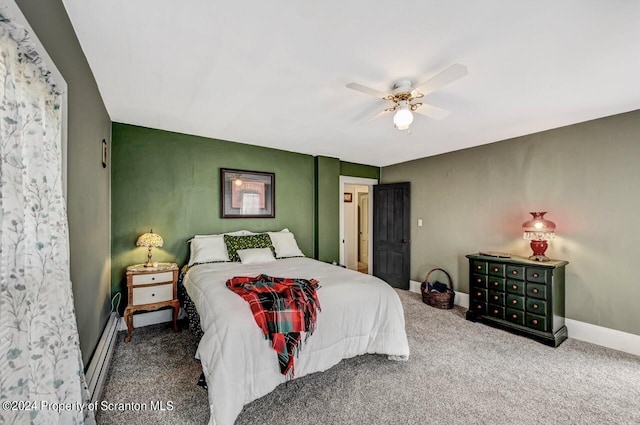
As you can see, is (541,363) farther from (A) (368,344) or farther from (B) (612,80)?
(B) (612,80)

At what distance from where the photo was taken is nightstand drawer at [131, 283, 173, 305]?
113 inches

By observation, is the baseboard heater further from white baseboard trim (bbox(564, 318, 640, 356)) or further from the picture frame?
white baseboard trim (bbox(564, 318, 640, 356))

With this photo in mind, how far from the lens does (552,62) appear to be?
1872 millimetres

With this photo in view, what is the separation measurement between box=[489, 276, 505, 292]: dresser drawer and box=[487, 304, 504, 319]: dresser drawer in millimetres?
226

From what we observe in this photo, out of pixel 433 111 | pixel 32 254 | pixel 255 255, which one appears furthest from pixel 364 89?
pixel 255 255

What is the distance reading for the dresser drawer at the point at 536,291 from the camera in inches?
116

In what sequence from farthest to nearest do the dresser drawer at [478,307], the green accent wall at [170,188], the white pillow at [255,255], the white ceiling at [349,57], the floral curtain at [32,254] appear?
the dresser drawer at [478,307], the white pillow at [255,255], the green accent wall at [170,188], the white ceiling at [349,57], the floral curtain at [32,254]

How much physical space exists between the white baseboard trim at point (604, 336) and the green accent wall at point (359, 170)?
363 cm

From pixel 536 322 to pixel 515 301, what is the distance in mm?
272

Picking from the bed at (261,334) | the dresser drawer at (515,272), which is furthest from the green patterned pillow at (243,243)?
the dresser drawer at (515,272)

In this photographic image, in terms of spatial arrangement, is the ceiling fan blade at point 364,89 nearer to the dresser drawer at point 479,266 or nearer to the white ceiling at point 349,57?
the white ceiling at point 349,57

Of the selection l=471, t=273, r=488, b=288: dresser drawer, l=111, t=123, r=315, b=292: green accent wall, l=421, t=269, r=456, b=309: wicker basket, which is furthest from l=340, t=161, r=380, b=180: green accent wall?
l=471, t=273, r=488, b=288: dresser drawer

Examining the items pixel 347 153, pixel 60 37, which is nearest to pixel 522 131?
pixel 347 153

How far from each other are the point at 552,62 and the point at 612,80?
0.74 metres
